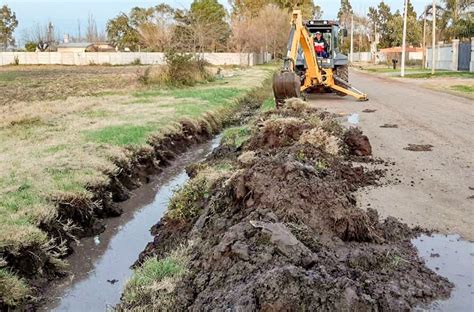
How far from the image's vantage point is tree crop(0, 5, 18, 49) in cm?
9988

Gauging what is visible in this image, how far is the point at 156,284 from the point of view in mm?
4961

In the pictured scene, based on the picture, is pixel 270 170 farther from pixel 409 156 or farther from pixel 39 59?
pixel 39 59

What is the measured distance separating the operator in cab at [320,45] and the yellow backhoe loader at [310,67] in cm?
7

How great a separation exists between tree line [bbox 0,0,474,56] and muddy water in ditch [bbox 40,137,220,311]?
20455 mm

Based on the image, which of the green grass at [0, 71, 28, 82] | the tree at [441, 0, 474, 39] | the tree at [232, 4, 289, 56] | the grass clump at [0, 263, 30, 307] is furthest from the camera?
the tree at [232, 4, 289, 56]

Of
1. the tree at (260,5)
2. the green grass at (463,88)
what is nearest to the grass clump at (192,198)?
the green grass at (463,88)

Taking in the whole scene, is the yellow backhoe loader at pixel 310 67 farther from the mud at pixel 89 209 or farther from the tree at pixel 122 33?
the tree at pixel 122 33

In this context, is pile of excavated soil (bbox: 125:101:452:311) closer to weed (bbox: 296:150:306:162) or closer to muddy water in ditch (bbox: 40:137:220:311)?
weed (bbox: 296:150:306:162)

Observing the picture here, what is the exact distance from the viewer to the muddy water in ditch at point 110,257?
6.02m

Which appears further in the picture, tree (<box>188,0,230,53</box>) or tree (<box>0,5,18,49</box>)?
tree (<box>0,5,18,49</box>)

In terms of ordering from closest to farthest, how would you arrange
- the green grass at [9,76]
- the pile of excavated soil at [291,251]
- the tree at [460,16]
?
the pile of excavated soil at [291,251]
the green grass at [9,76]
the tree at [460,16]

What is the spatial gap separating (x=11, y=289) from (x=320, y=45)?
59.6ft

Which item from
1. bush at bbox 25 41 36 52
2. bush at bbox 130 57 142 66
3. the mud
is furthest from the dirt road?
bush at bbox 25 41 36 52

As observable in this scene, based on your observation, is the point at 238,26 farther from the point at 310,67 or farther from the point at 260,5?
the point at 310,67
